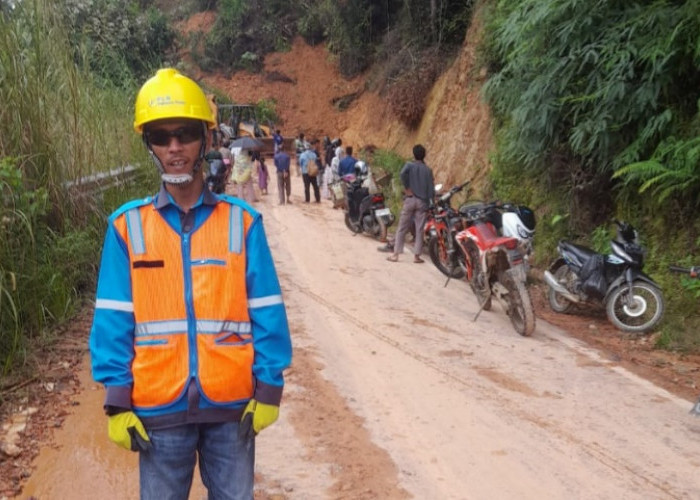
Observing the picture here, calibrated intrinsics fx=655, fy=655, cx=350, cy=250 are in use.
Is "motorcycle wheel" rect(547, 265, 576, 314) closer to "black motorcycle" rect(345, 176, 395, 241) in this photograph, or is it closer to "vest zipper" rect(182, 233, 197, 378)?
"black motorcycle" rect(345, 176, 395, 241)

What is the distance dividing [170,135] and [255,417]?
1.02m

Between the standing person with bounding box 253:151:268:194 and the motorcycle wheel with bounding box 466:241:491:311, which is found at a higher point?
the standing person with bounding box 253:151:268:194

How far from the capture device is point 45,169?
5270 mm

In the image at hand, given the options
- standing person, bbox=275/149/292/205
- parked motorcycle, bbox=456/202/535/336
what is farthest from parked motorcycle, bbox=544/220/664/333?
standing person, bbox=275/149/292/205

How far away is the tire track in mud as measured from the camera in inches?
145

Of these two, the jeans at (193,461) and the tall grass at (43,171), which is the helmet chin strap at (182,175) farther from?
the tall grass at (43,171)

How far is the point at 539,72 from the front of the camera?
951 centimetres

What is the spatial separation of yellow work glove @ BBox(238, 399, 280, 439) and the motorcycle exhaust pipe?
597 cm

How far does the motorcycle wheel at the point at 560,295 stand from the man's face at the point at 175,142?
20.6 ft

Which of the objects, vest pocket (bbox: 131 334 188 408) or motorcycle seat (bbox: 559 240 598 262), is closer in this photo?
vest pocket (bbox: 131 334 188 408)

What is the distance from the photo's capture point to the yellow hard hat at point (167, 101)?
2250 mm

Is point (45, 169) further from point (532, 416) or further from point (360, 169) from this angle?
point (360, 169)

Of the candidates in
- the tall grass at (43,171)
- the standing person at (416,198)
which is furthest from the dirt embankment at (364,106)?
the tall grass at (43,171)

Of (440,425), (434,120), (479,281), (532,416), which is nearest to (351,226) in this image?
(479,281)
